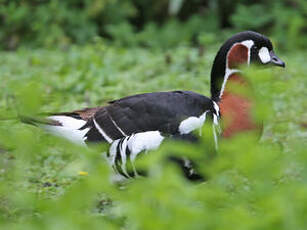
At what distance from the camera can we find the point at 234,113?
3.56 m

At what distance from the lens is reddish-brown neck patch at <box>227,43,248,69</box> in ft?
12.5

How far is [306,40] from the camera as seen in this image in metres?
7.20

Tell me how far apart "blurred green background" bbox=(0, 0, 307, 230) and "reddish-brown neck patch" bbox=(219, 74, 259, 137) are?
15cm

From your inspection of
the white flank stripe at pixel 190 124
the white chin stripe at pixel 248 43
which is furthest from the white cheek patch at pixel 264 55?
the white flank stripe at pixel 190 124

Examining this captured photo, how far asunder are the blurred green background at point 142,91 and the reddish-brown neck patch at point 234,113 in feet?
0.50

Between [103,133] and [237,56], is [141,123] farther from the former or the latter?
[237,56]

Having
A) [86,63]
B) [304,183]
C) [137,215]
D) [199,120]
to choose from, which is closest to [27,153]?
[137,215]

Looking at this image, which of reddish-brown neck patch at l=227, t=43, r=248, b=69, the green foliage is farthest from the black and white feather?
the green foliage

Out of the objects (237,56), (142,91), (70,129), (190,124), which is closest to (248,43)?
(237,56)

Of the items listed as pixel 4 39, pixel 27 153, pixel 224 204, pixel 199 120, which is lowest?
pixel 4 39

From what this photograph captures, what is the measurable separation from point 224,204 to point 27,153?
0.55 meters

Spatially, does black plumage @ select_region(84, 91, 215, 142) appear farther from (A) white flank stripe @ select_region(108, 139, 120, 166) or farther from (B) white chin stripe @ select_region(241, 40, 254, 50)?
(B) white chin stripe @ select_region(241, 40, 254, 50)

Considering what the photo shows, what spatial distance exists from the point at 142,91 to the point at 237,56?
1.75 metres

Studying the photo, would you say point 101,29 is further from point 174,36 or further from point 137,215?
point 137,215
